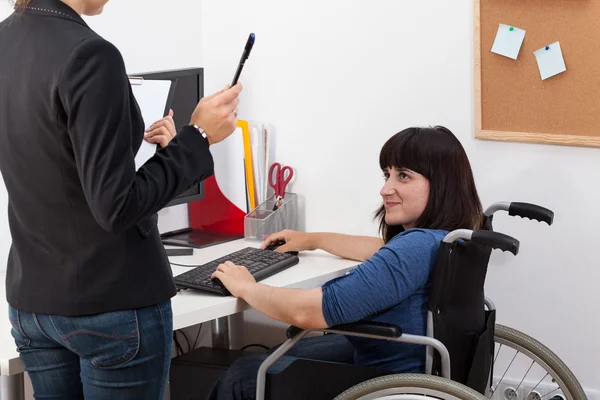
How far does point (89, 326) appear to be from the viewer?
1.10 meters

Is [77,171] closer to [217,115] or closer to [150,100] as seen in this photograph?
[217,115]

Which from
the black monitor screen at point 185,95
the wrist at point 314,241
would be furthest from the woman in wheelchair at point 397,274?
the black monitor screen at point 185,95

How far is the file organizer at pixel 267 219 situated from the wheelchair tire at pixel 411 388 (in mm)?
875

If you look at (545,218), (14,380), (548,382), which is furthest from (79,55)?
(548,382)

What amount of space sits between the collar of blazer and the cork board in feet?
4.49

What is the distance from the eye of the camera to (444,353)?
5.15 feet

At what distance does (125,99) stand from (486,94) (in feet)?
Answer: 4.58

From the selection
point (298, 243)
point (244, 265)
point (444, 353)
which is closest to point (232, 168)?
point (298, 243)

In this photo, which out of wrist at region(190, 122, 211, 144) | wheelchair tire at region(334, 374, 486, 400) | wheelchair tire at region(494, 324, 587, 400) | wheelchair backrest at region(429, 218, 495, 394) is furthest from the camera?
wheelchair tire at region(494, 324, 587, 400)

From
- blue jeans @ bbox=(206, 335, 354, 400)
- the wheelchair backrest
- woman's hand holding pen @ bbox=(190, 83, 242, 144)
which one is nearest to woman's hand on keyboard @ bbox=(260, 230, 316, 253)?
blue jeans @ bbox=(206, 335, 354, 400)

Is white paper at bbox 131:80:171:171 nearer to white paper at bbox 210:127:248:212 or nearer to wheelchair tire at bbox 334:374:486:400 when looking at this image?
white paper at bbox 210:127:248:212

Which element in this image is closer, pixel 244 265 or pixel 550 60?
pixel 244 265

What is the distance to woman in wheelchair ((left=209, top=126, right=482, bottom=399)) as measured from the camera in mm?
1592

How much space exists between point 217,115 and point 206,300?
0.61 metres
